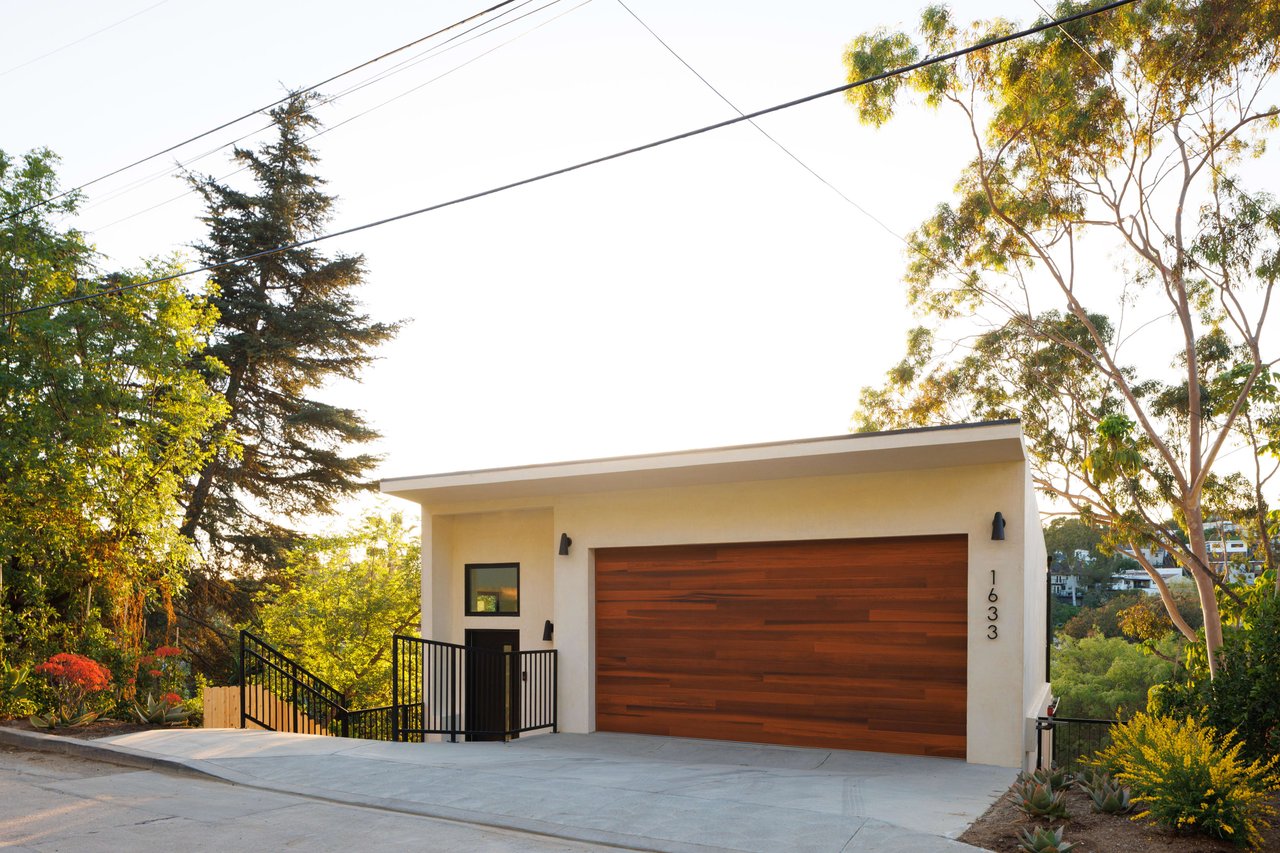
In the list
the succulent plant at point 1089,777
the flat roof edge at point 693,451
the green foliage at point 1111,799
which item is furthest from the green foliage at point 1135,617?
the green foliage at point 1111,799

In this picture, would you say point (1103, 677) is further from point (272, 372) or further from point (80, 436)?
point (80, 436)

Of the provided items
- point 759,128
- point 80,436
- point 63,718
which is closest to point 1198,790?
point 759,128

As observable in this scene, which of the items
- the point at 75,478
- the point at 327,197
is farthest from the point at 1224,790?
the point at 327,197

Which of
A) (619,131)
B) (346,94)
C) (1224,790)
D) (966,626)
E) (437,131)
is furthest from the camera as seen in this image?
(437,131)

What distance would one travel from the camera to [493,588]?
1422 centimetres

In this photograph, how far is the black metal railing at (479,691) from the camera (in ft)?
38.0

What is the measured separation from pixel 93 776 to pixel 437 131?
7810 millimetres

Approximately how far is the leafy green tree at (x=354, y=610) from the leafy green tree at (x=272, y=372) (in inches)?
95.5

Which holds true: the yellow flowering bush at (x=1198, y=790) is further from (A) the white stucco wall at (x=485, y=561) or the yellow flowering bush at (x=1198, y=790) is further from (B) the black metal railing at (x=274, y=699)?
(B) the black metal railing at (x=274, y=699)

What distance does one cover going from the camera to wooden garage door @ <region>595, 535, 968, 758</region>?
32.5 ft

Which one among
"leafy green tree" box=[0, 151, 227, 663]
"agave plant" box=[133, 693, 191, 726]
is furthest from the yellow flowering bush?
"leafy green tree" box=[0, 151, 227, 663]

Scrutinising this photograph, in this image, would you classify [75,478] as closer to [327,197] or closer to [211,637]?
[211,637]

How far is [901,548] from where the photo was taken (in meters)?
10.2

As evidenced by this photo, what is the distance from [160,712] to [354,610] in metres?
12.4
